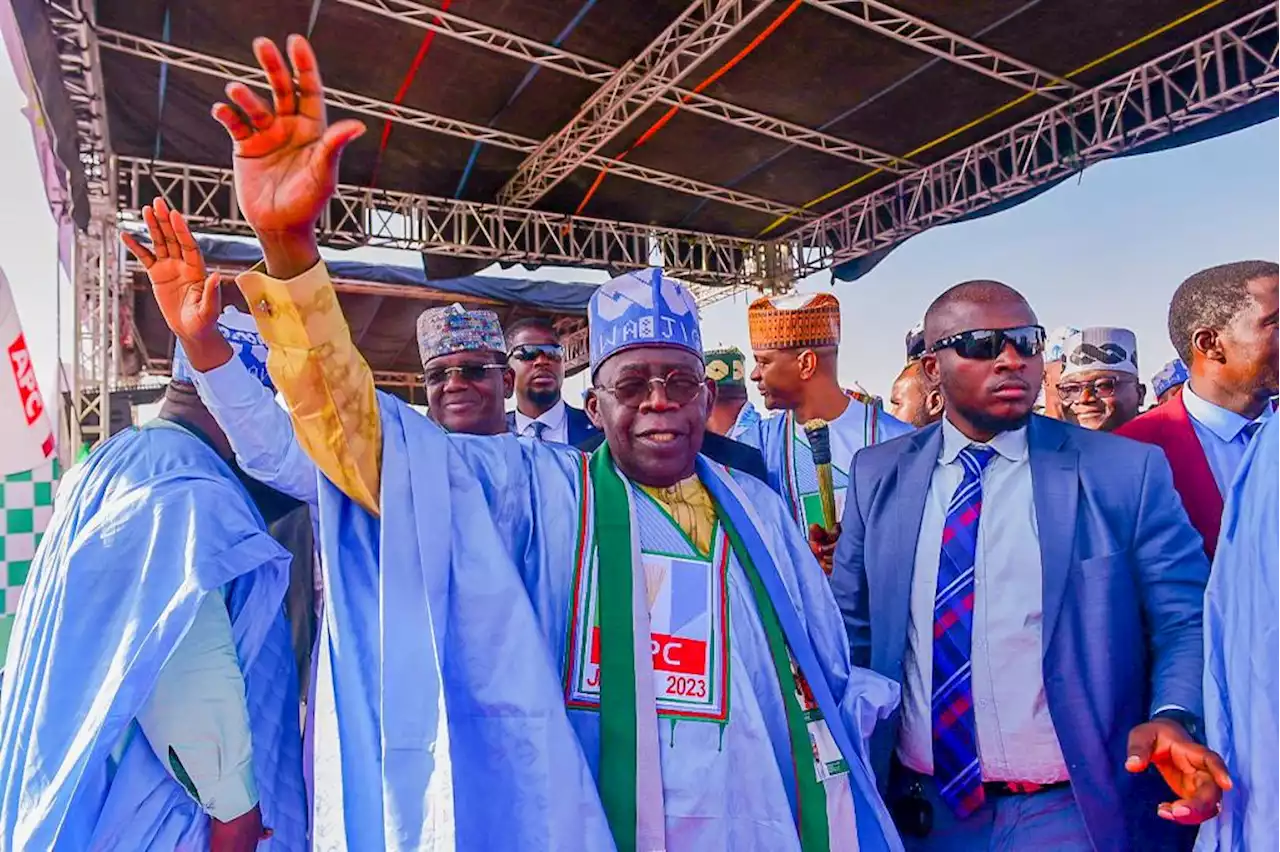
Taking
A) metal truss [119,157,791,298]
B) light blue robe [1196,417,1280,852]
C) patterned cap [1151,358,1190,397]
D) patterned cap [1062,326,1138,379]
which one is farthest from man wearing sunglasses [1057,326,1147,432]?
metal truss [119,157,791,298]

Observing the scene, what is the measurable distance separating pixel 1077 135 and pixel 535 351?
685 cm

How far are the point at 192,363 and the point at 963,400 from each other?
189 centimetres

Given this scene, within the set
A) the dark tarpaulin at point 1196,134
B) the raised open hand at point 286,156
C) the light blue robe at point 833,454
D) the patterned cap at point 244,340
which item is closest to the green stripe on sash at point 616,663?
the raised open hand at point 286,156

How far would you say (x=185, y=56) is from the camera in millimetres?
8336

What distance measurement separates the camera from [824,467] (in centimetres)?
343

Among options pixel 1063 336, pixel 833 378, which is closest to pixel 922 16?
pixel 1063 336

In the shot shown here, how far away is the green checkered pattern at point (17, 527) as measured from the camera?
185 inches

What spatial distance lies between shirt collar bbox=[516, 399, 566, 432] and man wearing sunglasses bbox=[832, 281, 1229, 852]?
2.91 m

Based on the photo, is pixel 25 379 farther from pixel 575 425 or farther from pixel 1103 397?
pixel 1103 397

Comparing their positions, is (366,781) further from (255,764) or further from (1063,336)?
(1063,336)

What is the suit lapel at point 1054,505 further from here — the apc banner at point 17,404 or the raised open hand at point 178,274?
the apc banner at point 17,404

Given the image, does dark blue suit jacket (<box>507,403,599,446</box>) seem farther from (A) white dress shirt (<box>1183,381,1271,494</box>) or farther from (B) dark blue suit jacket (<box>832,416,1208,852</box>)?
(A) white dress shirt (<box>1183,381,1271,494</box>)

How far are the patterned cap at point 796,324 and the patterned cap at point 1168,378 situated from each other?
2.97 meters

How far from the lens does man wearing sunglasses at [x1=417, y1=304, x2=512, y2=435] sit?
4.08 metres
